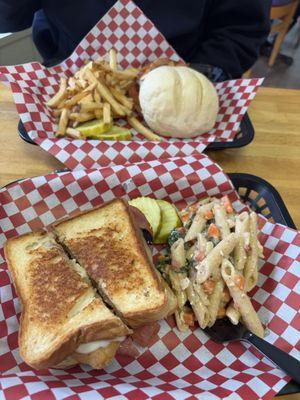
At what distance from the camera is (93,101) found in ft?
5.93

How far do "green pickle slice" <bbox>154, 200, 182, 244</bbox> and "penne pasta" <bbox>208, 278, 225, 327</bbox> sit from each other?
26cm

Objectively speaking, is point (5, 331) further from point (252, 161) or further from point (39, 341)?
point (252, 161)

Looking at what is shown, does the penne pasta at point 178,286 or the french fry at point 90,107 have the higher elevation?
the french fry at point 90,107

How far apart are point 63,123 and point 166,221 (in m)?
0.72

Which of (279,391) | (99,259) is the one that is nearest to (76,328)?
(99,259)

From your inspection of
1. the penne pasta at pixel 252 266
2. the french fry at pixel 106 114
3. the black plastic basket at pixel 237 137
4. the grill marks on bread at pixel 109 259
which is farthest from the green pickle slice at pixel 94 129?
the penne pasta at pixel 252 266

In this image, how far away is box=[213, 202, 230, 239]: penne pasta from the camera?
1261 millimetres

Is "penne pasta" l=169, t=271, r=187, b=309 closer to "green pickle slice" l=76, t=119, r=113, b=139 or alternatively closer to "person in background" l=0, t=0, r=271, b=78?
"green pickle slice" l=76, t=119, r=113, b=139

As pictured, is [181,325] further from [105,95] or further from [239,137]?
[105,95]

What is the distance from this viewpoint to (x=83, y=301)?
1.05 m

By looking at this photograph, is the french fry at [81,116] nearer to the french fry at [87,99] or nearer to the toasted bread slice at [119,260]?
the french fry at [87,99]

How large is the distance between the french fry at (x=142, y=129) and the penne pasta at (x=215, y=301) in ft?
2.67

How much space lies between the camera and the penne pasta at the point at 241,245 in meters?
1.20

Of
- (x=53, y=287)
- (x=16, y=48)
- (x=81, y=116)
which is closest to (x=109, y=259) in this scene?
(x=53, y=287)
